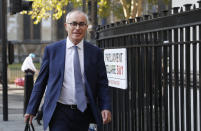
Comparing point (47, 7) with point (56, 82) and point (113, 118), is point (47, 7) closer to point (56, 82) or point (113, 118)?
point (113, 118)

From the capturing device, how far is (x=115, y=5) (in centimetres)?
2575

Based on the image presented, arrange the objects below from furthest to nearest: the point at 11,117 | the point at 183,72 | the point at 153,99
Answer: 1. the point at 11,117
2. the point at 153,99
3. the point at 183,72

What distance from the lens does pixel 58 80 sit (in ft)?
12.8

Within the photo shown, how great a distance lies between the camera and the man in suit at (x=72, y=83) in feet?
12.7

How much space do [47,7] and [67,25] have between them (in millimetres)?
12826

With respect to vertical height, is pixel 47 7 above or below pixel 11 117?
above

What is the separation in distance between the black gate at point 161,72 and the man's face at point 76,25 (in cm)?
99

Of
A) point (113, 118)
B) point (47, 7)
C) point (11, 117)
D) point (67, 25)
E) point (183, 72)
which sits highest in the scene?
point (47, 7)

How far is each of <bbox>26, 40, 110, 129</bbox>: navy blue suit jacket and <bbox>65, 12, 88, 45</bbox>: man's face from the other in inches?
5.8

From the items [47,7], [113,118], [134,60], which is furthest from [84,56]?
[47,7]

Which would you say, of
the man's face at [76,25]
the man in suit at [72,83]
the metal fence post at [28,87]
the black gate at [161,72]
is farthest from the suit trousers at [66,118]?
the metal fence post at [28,87]

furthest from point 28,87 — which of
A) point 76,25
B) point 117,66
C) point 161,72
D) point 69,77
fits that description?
point 76,25

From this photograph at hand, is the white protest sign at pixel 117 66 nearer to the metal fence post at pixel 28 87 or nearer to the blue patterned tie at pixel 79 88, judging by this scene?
the blue patterned tie at pixel 79 88

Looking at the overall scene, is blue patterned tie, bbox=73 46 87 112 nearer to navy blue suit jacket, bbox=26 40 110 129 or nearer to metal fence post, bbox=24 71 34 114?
navy blue suit jacket, bbox=26 40 110 129
